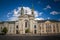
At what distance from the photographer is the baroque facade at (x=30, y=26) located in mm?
6824

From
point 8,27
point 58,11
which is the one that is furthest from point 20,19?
point 58,11

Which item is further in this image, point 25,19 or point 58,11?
point 25,19

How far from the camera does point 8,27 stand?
6953 millimetres

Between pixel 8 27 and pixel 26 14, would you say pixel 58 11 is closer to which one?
pixel 26 14

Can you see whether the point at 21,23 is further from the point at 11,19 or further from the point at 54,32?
the point at 54,32

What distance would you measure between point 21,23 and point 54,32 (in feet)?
5.07

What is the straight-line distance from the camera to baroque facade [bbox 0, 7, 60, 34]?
6.82 metres

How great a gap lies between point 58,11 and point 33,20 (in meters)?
1.17

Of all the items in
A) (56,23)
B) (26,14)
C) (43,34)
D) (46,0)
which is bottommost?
(43,34)

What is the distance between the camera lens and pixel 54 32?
6.71 metres

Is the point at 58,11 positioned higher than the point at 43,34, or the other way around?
the point at 58,11

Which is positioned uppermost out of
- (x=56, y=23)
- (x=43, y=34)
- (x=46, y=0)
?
(x=46, y=0)

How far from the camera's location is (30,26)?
6.94 m

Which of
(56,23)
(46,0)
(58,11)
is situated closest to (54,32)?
(56,23)
